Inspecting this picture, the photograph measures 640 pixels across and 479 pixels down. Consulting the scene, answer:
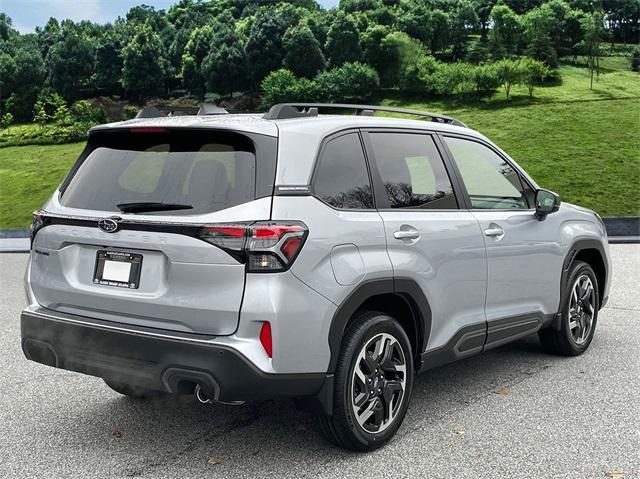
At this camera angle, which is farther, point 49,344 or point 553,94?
point 553,94

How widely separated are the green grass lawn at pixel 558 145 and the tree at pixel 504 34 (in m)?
7.61

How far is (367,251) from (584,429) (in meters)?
1.76

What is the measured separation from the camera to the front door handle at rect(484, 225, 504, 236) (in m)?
4.97

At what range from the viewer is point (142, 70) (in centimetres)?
6906

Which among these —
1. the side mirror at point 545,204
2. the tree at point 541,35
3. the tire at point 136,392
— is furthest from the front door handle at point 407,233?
the tree at point 541,35

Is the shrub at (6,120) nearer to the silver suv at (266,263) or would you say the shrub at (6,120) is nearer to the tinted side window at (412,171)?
the silver suv at (266,263)

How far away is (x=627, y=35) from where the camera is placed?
69312 millimetres

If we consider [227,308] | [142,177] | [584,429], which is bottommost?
[584,429]

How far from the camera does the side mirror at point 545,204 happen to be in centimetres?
554

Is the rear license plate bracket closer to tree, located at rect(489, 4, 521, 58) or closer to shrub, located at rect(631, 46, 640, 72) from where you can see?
shrub, located at rect(631, 46, 640, 72)

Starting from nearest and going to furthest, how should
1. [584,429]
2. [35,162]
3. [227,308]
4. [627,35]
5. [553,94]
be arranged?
[227,308]
[584,429]
[35,162]
[553,94]
[627,35]

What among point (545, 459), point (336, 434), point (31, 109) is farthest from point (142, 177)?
point (31, 109)

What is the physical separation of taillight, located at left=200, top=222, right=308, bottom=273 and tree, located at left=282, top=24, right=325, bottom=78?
65.7m

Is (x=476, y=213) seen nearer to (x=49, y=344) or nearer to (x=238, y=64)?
(x=49, y=344)
